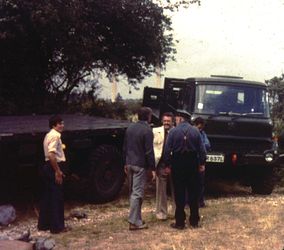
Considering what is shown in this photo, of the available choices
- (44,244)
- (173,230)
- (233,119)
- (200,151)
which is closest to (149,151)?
(200,151)

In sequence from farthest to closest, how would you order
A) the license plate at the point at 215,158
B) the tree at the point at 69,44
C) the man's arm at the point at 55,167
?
the tree at the point at 69,44 → the license plate at the point at 215,158 → the man's arm at the point at 55,167

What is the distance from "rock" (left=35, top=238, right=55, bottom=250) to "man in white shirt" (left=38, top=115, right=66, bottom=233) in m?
0.95

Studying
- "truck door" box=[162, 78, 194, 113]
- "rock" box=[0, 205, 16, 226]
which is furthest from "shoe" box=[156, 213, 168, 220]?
"truck door" box=[162, 78, 194, 113]

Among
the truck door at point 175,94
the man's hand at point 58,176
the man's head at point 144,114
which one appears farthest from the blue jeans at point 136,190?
the truck door at point 175,94

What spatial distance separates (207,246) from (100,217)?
2.72 m

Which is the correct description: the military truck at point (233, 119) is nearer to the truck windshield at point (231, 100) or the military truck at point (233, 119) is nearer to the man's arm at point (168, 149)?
the truck windshield at point (231, 100)

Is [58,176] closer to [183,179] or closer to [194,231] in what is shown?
[183,179]

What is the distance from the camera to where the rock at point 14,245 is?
637cm

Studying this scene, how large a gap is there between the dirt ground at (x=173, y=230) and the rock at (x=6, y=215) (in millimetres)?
114

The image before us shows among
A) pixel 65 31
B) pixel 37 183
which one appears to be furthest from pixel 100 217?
pixel 65 31

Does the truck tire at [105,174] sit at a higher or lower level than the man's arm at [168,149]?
lower

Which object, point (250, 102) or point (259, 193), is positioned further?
point (259, 193)

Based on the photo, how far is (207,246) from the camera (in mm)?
7062

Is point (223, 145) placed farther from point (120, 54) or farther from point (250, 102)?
point (120, 54)
